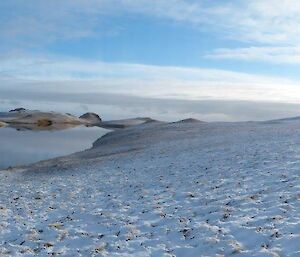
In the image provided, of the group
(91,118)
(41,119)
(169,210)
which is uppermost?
(169,210)

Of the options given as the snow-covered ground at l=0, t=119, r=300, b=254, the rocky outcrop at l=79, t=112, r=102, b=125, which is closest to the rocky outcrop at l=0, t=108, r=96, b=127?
the rocky outcrop at l=79, t=112, r=102, b=125

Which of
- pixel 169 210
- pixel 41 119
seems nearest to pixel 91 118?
pixel 41 119

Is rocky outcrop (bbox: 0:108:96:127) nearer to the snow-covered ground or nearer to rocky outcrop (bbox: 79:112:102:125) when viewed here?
rocky outcrop (bbox: 79:112:102:125)

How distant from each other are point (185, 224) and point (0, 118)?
143m

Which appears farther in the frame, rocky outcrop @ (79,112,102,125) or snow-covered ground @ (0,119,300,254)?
rocky outcrop @ (79,112,102,125)

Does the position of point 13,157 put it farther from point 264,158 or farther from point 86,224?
point 86,224

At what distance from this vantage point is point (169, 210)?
16.5 m

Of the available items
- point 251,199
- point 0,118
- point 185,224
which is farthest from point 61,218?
point 0,118

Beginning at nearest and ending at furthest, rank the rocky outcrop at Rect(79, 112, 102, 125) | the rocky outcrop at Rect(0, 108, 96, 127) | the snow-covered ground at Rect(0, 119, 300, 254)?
the snow-covered ground at Rect(0, 119, 300, 254) < the rocky outcrop at Rect(0, 108, 96, 127) < the rocky outcrop at Rect(79, 112, 102, 125)

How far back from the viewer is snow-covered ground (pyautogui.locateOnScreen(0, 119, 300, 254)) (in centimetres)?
1291

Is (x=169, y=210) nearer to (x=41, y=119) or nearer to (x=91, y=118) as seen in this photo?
(x=41, y=119)

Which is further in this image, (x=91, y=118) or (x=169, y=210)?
→ (x=91, y=118)

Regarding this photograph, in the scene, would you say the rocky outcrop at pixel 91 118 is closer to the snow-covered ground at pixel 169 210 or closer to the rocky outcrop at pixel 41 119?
the rocky outcrop at pixel 41 119

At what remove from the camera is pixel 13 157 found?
189 ft
